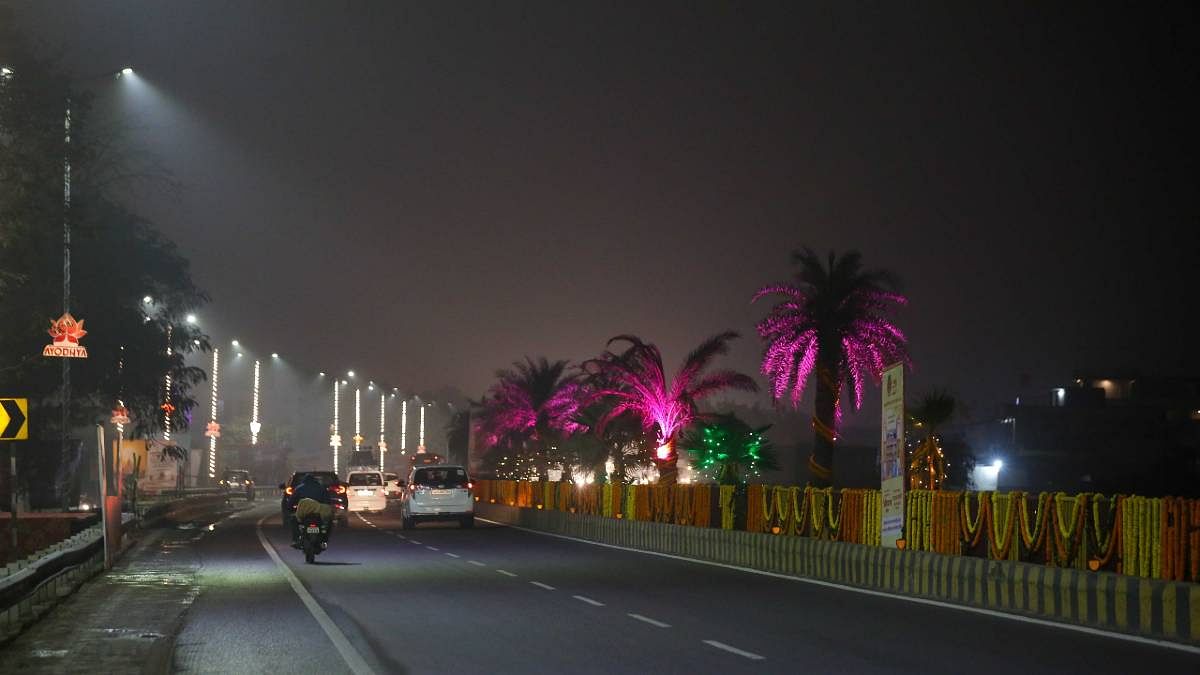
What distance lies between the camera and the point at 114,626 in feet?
56.4

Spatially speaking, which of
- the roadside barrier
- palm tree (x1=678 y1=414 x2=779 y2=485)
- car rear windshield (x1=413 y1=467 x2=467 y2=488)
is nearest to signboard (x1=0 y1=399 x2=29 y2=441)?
the roadside barrier

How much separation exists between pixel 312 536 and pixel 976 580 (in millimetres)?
13721

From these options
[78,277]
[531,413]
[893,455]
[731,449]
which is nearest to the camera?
[893,455]

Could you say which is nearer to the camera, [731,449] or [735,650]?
[735,650]

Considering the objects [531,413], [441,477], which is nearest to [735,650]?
[441,477]

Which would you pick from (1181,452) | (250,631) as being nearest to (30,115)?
(250,631)

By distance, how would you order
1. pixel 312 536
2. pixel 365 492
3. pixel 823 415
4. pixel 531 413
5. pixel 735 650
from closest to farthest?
1. pixel 735 650
2. pixel 312 536
3. pixel 823 415
4. pixel 365 492
5. pixel 531 413

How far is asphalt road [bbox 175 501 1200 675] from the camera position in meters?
13.7

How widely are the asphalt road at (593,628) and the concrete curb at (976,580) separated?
30.7 inches

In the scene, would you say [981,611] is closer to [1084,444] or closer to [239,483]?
[1084,444]

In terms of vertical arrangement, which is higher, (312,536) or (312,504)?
(312,504)

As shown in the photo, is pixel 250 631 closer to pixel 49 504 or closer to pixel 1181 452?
pixel 49 504


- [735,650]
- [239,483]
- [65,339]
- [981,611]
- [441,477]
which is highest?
[65,339]

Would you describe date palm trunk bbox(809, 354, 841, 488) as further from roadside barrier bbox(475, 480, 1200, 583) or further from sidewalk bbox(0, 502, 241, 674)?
sidewalk bbox(0, 502, 241, 674)
